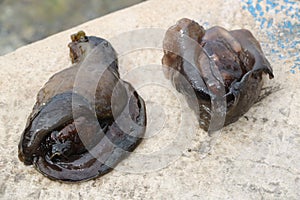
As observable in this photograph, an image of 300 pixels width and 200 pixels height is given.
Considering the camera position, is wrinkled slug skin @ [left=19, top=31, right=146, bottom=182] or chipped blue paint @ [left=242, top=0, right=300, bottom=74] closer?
wrinkled slug skin @ [left=19, top=31, right=146, bottom=182]

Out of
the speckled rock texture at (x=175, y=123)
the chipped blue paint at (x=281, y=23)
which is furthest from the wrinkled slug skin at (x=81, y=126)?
the chipped blue paint at (x=281, y=23)

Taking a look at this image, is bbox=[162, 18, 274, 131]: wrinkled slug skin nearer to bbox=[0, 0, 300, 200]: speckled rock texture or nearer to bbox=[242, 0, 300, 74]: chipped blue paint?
bbox=[0, 0, 300, 200]: speckled rock texture

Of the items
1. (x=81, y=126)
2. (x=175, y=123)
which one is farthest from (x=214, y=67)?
(x=81, y=126)

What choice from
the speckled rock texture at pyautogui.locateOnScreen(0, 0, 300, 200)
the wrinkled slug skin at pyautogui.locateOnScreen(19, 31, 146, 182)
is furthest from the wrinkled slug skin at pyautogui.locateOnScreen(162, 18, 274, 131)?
the wrinkled slug skin at pyautogui.locateOnScreen(19, 31, 146, 182)

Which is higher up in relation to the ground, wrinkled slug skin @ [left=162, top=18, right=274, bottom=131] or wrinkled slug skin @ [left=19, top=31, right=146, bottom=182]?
wrinkled slug skin @ [left=162, top=18, right=274, bottom=131]

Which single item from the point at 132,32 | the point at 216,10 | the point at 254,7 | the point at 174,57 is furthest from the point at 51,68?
the point at 254,7

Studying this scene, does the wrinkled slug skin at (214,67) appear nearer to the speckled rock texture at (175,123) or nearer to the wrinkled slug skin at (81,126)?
the speckled rock texture at (175,123)

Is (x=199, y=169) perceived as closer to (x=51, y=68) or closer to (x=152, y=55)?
(x=152, y=55)
